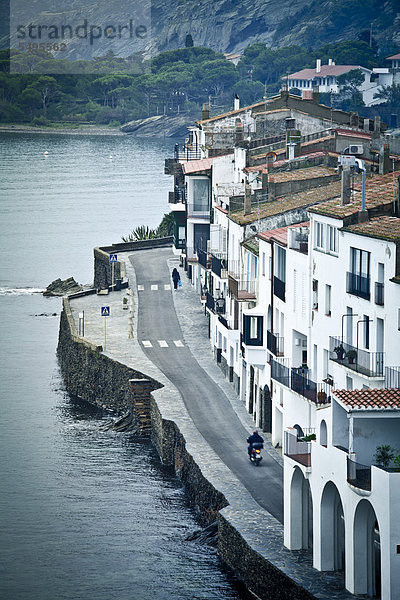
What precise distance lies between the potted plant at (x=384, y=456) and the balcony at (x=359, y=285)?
302 inches

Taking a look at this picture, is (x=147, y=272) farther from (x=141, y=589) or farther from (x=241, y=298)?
(x=141, y=589)

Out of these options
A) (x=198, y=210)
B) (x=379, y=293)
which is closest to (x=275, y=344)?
(x=379, y=293)

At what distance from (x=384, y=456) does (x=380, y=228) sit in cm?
935

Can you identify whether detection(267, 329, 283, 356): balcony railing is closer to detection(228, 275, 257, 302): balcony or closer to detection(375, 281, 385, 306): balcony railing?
detection(228, 275, 257, 302): balcony

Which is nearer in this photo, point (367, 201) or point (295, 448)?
point (295, 448)

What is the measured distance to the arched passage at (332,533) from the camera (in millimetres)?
40812

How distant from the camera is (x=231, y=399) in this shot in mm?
65125

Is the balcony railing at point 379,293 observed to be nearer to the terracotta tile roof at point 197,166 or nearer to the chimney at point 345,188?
the chimney at point 345,188

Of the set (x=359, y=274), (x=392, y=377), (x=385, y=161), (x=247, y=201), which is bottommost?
(x=392, y=377)

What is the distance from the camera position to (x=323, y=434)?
134 feet

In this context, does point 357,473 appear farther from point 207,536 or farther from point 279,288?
point 279,288

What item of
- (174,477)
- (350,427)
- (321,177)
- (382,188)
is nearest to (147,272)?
(321,177)

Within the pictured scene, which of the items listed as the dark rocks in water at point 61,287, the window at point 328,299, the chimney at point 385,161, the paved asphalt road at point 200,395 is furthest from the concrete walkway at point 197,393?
the chimney at point 385,161

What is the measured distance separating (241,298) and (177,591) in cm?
1836
